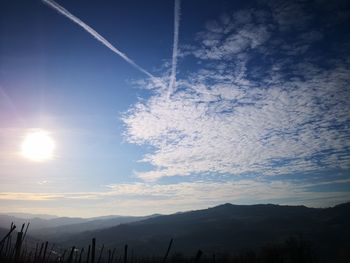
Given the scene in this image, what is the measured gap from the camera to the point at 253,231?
326 ft

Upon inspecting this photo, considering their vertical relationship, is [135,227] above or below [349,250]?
above

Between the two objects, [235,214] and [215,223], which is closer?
[215,223]

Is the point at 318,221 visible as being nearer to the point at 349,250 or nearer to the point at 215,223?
the point at 215,223

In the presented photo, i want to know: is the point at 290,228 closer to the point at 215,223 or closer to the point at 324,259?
the point at 215,223

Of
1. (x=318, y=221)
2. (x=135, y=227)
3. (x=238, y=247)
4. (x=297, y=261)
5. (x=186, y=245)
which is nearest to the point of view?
(x=297, y=261)

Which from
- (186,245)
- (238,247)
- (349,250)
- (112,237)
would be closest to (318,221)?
(238,247)

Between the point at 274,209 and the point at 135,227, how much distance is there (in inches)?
2493

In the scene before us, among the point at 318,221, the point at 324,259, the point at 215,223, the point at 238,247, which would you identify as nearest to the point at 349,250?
the point at 324,259

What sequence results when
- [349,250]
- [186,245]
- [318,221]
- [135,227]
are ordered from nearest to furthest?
[349,250] → [186,245] → [318,221] → [135,227]

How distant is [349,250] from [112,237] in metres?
95.5

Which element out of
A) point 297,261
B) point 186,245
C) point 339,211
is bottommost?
point 297,261

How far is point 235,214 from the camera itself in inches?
5910

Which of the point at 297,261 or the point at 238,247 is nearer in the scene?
the point at 297,261

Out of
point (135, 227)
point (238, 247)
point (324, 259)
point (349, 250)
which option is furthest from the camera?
point (135, 227)
